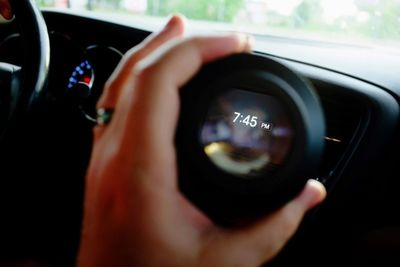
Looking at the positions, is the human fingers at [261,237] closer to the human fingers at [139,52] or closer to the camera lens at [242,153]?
the camera lens at [242,153]

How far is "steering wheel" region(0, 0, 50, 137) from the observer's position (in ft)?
4.36

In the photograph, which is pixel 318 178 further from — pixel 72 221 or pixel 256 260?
pixel 72 221

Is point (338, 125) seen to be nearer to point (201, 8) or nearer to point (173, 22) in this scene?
point (173, 22)

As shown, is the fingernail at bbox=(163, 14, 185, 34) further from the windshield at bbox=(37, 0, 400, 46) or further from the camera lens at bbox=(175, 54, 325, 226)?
the windshield at bbox=(37, 0, 400, 46)

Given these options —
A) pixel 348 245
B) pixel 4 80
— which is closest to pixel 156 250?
pixel 348 245

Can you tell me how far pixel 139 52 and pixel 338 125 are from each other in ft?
2.65

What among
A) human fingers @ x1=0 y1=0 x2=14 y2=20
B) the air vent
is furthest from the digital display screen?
human fingers @ x1=0 y1=0 x2=14 y2=20

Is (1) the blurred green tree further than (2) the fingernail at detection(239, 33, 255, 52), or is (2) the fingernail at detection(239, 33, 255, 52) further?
(1) the blurred green tree

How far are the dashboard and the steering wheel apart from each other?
0.13m

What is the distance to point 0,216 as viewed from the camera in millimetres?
1661

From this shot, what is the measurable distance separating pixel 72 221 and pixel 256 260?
124cm

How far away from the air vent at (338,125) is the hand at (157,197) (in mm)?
668

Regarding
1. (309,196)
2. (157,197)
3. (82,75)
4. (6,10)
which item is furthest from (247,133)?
(82,75)

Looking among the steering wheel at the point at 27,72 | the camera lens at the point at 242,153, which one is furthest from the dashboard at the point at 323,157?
the camera lens at the point at 242,153
